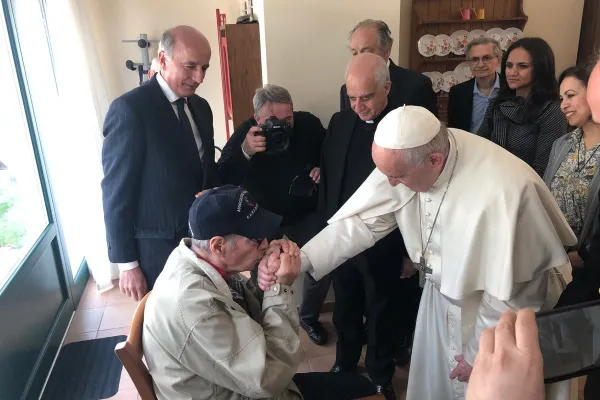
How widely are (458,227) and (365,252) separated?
62cm

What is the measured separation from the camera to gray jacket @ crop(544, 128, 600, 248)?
A: 1.71 m

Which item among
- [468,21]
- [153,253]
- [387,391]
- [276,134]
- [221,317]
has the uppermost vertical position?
[468,21]

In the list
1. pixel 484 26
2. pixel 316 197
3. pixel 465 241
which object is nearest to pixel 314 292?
pixel 316 197

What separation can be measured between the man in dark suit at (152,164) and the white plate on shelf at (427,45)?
9.50 ft

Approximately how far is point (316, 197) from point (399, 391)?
1.02m

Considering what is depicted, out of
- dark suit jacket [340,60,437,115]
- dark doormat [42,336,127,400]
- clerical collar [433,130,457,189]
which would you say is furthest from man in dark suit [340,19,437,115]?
dark doormat [42,336,127,400]

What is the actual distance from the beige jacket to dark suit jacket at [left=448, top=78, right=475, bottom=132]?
1975mm

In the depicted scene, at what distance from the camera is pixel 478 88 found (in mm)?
2748

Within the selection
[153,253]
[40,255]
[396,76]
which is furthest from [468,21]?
[40,255]

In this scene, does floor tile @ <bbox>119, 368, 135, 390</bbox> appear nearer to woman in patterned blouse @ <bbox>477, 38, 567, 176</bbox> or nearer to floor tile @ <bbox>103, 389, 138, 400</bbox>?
floor tile @ <bbox>103, 389, 138, 400</bbox>

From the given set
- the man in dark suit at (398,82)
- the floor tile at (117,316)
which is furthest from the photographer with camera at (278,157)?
the floor tile at (117,316)

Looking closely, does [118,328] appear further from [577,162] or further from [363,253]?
[577,162]

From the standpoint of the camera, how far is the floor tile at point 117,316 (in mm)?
2904

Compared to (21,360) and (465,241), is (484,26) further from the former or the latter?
(21,360)
